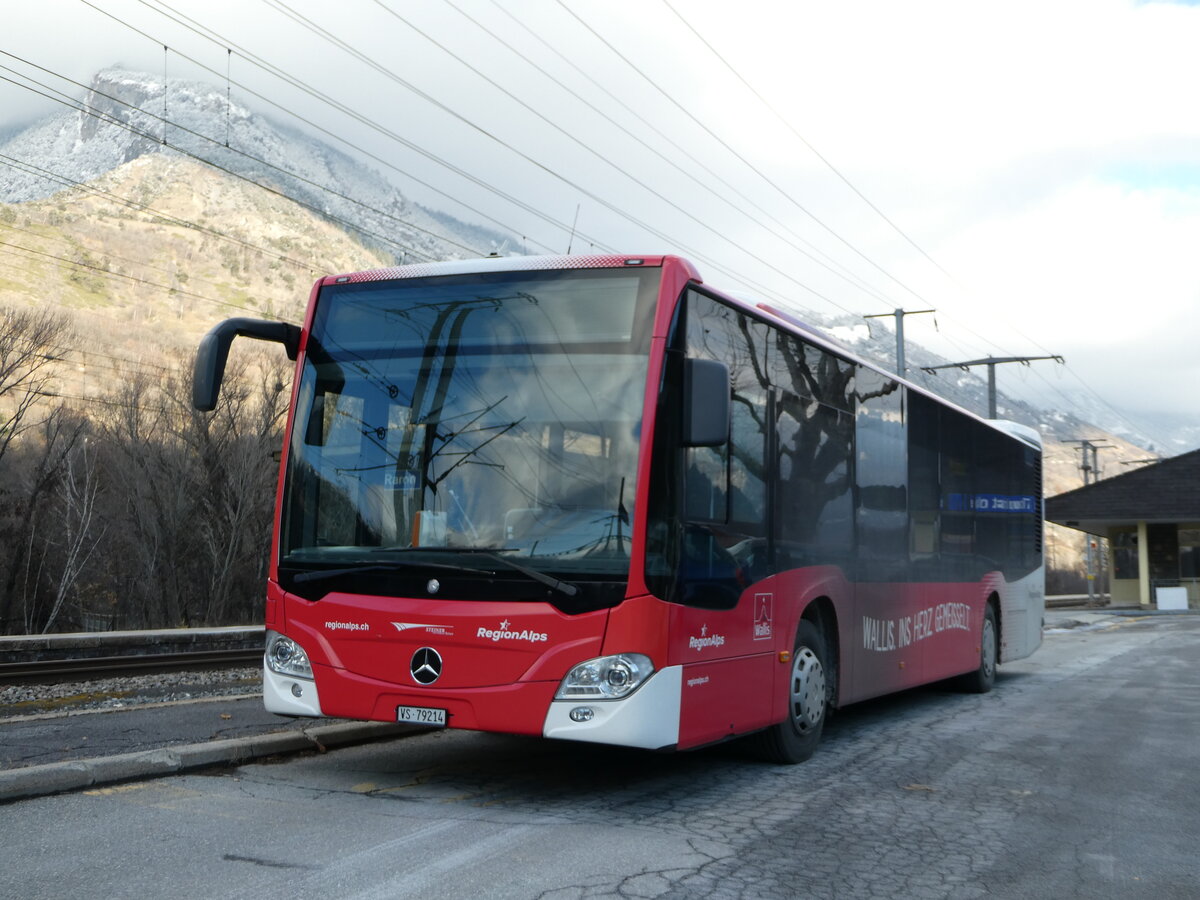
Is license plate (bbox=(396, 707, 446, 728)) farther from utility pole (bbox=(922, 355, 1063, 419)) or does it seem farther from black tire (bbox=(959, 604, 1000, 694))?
utility pole (bbox=(922, 355, 1063, 419))

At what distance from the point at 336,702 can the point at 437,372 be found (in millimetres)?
1974

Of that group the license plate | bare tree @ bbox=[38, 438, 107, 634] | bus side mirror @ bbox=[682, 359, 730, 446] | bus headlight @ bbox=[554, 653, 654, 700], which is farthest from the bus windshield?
bare tree @ bbox=[38, 438, 107, 634]

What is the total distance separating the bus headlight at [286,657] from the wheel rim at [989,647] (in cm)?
912

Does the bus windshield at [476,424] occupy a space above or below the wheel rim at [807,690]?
above

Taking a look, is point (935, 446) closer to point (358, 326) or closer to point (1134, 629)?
point (358, 326)

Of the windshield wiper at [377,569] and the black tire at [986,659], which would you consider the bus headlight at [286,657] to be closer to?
the windshield wiper at [377,569]

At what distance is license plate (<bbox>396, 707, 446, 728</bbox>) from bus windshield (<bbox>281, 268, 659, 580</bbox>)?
0.84m

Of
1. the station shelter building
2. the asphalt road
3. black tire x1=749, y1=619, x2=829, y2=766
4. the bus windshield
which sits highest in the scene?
the station shelter building

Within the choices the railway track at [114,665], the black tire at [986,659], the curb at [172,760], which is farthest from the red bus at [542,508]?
the railway track at [114,665]

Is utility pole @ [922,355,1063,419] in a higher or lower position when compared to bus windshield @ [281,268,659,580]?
higher

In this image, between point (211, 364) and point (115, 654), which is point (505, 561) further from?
point (115, 654)

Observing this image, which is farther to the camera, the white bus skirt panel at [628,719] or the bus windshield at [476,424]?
the bus windshield at [476,424]

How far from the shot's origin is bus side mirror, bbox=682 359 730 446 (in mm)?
6246

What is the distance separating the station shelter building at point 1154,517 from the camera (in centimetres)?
4806
